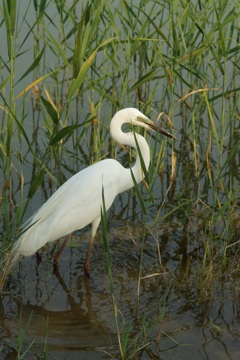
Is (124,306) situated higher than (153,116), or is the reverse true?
(153,116)

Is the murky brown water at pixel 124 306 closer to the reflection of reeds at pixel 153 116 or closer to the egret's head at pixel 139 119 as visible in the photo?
the reflection of reeds at pixel 153 116

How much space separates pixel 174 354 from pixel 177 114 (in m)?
3.20

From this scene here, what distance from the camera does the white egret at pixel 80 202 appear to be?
406cm

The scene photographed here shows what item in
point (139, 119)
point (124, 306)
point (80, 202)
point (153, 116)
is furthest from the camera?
point (153, 116)

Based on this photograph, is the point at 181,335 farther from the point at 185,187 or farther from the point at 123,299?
the point at 185,187

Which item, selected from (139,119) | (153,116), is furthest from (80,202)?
(153,116)

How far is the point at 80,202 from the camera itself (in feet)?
13.9

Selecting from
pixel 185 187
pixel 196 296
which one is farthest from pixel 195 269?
pixel 185 187

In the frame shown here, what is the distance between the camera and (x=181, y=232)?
15.5 ft

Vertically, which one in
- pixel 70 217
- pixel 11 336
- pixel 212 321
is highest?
pixel 70 217

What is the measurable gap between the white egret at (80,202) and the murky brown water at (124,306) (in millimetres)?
191

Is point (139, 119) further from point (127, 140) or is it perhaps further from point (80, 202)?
point (80, 202)

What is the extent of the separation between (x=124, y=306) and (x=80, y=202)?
70 cm

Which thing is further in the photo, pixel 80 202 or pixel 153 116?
pixel 153 116
